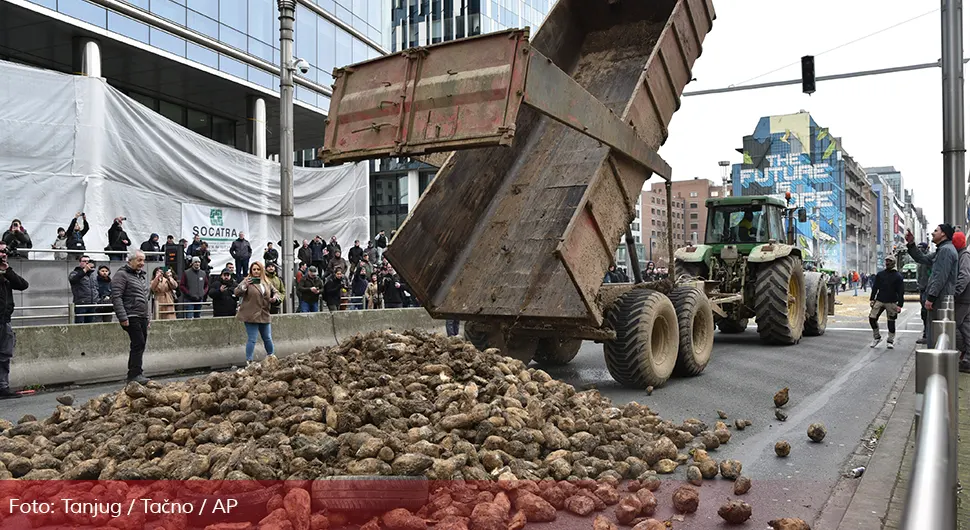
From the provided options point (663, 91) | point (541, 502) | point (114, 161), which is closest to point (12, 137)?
point (114, 161)

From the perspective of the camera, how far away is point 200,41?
2261cm

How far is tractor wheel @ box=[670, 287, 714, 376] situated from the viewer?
8844 mm

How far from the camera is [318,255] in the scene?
725 inches

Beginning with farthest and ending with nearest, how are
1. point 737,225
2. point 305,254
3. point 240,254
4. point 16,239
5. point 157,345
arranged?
point 305,254 < point 240,254 < point 737,225 < point 16,239 < point 157,345

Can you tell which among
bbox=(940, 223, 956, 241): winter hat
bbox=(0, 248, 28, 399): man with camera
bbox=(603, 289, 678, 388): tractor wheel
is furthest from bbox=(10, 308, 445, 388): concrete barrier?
bbox=(940, 223, 956, 241): winter hat

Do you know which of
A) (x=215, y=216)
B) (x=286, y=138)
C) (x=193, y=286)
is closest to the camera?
(x=193, y=286)

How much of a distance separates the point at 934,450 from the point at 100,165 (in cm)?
1849

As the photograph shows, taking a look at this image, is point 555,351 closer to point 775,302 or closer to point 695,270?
point 775,302

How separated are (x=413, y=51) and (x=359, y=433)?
3.50m

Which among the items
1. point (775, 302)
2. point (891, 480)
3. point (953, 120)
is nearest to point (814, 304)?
point (775, 302)

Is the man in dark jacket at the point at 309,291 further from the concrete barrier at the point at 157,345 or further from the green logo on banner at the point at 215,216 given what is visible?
the green logo on banner at the point at 215,216

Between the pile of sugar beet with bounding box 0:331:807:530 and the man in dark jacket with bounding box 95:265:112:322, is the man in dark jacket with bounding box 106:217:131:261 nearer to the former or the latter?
the man in dark jacket with bounding box 95:265:112:322

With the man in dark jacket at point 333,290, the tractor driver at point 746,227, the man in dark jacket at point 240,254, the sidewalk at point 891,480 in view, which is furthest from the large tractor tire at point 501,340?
the man in dark jacket at point 240,254

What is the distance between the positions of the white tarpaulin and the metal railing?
15.0 m
